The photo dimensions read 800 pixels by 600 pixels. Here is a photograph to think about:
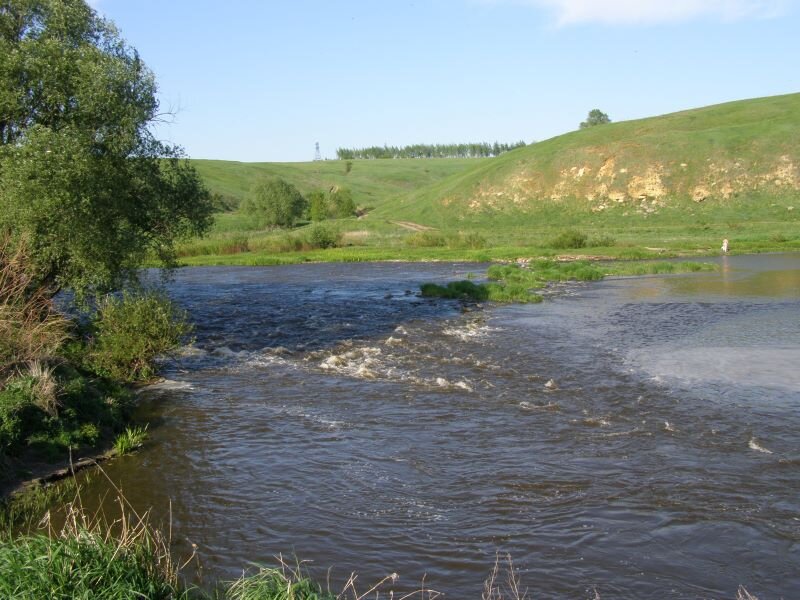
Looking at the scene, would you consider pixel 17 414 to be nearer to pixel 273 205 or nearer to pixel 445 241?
pixel 445 241

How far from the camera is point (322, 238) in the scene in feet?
270

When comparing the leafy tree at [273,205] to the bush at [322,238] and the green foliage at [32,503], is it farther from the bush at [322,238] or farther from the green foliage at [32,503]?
the green foliage at [32,503]

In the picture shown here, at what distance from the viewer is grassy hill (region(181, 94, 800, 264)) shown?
73625 millimetres

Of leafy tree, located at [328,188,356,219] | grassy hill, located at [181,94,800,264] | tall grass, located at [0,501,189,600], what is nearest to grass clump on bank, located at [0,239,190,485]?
tall grass, located at [0,501,189,600]

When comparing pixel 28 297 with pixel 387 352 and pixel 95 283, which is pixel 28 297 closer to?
pixel 95 283

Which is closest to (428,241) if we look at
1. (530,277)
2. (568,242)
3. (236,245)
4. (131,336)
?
(568,242)

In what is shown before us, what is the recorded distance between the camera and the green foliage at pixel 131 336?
2098 centimetres

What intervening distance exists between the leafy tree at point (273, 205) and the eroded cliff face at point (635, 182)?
1013 inches

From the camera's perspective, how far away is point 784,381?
68.3ft

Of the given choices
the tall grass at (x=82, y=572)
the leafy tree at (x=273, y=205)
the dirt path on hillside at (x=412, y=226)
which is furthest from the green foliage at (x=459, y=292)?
the leafy tree at (x=273, y=205)

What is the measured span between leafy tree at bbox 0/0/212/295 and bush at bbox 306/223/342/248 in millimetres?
56667

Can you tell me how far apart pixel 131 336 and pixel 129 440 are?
19.1ft

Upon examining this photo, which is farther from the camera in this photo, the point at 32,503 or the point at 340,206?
the point at 340,206

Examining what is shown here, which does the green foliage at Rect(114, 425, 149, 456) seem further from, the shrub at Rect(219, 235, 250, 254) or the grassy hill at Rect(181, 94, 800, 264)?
the shrub at Rect(219, 235, 250, 254)
